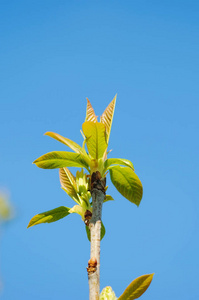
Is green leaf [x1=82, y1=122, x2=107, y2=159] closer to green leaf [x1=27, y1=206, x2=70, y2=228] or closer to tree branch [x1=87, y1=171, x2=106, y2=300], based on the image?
tree branch [x1=87, y1=171, x2=106, y2=300]

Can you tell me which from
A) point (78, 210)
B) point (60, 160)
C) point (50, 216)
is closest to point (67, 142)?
point (60, 160)

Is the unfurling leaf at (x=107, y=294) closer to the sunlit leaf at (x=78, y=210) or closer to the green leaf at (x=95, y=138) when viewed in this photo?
the sunlit leaf at (x=78, y=210)

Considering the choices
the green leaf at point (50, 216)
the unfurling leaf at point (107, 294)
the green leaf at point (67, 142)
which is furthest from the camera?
the green leaf at point (50, 216)

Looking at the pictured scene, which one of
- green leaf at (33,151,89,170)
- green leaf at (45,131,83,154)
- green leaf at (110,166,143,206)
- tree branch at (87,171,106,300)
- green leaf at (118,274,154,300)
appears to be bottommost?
green leaf at (118,274,154,300)

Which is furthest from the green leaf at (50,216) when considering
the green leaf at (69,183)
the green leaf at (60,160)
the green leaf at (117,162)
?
the green leaf at (117,162)

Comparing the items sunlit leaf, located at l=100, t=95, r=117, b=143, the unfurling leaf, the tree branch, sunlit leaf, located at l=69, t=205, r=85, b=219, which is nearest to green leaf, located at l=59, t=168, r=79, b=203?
sunlit leaf, located at l=69, t=205, r=85, b=219

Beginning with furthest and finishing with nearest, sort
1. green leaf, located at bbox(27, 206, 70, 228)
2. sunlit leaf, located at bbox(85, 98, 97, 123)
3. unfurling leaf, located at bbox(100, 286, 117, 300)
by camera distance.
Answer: sunlit leaf, located at bbox(85, 98, 97, 123)
green leaf, located at bbox(27, 206, 70, 228)
unfurling leaf, located at bbox(100, 286, 117, 300)

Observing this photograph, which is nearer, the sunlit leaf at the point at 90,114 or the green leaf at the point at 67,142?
the green leaf at the point at 67,142
